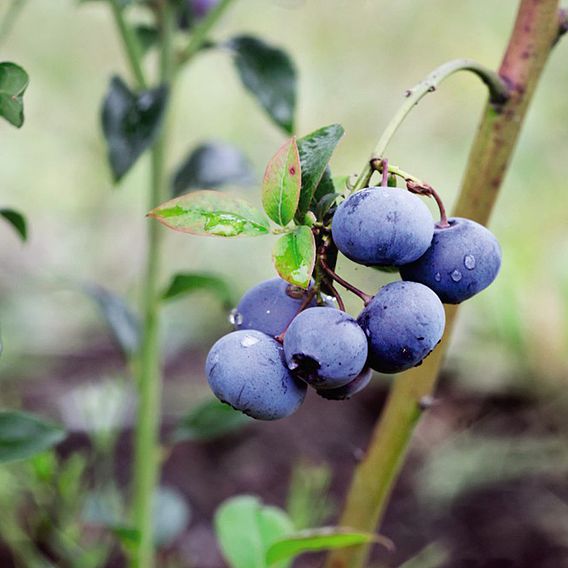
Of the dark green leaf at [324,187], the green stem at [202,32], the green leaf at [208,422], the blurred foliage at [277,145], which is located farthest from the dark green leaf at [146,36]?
the blurred foliage at [277,145]

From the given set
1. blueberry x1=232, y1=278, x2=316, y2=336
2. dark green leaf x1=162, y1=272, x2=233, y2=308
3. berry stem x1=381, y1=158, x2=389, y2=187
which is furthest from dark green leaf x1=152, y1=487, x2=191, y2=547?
berry stem x1=381, y1=158, x2=389, y2=187

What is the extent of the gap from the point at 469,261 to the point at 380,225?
0.08 meters

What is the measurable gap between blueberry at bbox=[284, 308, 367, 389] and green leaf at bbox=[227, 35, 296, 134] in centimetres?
50

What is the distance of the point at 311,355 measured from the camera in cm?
49

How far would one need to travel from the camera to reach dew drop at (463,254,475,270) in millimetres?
528

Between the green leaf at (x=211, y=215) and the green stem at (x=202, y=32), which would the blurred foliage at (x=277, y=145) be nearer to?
the green stem at (x=202, y=32)

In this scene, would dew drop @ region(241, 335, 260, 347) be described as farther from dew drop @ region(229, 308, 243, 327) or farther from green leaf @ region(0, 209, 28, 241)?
green leaf @ region(0, 209, 28, 241)

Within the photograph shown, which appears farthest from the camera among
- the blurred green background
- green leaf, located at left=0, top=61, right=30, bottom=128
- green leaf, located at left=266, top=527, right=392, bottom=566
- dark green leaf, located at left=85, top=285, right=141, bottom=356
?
the blurred green background

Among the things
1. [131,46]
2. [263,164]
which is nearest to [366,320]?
[131,46]

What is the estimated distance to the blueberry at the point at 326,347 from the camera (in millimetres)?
487

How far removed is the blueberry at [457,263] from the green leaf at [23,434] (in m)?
0.39

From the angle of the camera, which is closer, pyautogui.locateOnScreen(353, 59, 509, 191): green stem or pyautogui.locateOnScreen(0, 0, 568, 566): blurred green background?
pyautogui.locateOnScreen(353, 59, 509, 191): green stem

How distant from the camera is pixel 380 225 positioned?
481mm

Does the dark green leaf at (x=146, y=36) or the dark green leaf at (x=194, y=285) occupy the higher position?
the dark green leaf at (x=146, y=36)
